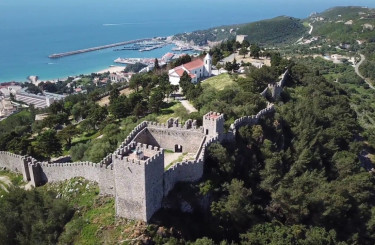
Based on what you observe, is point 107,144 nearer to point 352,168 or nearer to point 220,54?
point 352,168

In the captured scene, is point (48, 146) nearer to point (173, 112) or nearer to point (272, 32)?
point (173, 112)

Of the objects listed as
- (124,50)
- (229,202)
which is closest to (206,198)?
(229,202)

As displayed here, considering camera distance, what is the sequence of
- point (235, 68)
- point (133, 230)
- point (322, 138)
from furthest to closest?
1. point (235, 68)
2. point (322, 138)
3. point (133, 230)

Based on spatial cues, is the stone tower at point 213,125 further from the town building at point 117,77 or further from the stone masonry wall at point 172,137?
the town building at point 117,77

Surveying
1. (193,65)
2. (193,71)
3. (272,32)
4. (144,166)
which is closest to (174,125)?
(144,166)

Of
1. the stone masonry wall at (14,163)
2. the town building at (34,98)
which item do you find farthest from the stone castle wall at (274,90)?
the town building at (34,98)
